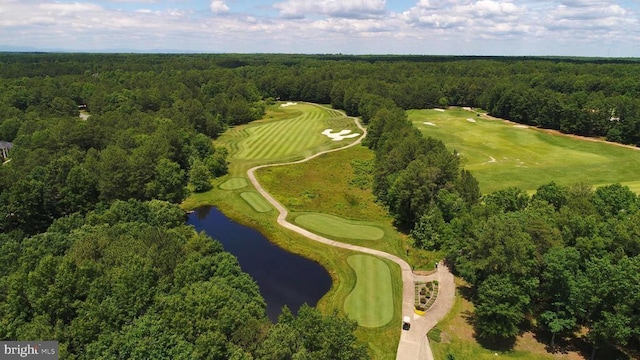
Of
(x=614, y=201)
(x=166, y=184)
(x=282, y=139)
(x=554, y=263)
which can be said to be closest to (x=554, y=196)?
(x=614, y=201)

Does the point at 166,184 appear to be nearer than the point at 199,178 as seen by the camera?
Yes

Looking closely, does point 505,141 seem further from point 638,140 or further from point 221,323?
point 221,323

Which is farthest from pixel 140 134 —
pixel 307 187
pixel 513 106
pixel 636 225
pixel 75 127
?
pixel 513 106

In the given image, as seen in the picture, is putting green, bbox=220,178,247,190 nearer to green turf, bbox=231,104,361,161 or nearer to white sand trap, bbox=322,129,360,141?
green turf, bbox=231,104,361,161

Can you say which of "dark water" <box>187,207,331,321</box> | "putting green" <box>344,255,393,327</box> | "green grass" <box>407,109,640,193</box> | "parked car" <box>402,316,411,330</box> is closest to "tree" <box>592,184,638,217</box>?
"green grass" <box>407,109,640,193</box>

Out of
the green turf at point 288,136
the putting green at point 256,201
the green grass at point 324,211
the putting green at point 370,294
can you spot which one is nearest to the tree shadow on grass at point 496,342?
the green grass at point 324,211

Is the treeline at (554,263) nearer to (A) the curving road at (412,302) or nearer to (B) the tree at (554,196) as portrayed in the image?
(B) the tree at (554,196)

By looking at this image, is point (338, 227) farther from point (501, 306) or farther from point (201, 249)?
point (501, 306)
